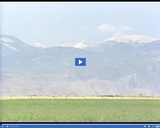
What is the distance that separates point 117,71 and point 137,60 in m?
0.21

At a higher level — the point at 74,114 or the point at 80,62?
the point at 80,62

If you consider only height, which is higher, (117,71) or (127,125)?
(117,71)

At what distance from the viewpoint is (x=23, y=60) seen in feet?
8.91

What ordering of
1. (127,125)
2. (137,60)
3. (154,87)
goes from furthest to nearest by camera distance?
(137,60) → (154,87) → (127,125)

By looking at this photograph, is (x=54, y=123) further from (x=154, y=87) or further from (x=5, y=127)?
(x=154, y=87)

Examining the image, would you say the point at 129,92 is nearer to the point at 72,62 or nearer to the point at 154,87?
the point at 154,87

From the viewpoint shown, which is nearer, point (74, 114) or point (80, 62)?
point (80, 62)

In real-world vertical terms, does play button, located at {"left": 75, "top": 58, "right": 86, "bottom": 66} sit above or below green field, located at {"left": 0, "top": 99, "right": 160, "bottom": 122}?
above

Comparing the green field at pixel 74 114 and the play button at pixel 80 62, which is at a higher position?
the play button at pixel 80 62

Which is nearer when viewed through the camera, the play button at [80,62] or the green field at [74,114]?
the play button at [80,62]

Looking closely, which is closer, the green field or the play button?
the play button

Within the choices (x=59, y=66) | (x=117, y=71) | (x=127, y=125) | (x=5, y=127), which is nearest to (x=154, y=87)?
(x=117, y=71)

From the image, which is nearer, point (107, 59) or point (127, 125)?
point (127, 125)

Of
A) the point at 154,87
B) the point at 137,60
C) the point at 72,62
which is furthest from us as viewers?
the point at 137,60
